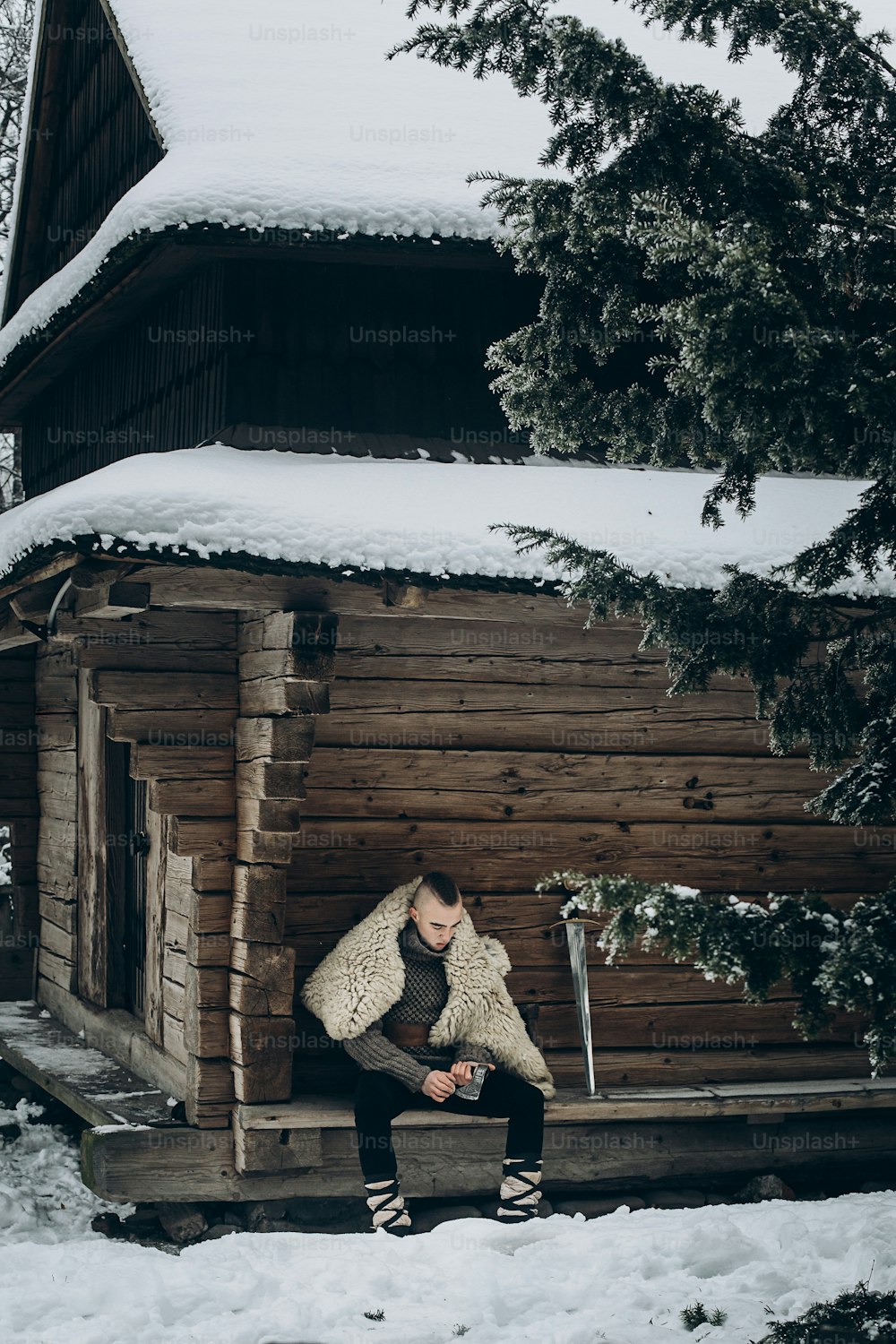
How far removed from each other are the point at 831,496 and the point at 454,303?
204cm

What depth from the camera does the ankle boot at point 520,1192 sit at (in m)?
6.32

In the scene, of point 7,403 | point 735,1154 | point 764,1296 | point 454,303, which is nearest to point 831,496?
point 454,303

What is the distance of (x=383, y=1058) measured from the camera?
20.9 ft

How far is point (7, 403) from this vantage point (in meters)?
11.9

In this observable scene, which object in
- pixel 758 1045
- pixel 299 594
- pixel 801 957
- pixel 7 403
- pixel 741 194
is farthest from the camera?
pixel 7 403

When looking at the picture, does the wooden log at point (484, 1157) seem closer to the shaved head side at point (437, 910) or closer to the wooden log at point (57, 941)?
the shaved head side at point (437, 910)

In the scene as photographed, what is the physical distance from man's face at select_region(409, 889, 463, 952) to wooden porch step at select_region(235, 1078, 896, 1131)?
0.74 metres

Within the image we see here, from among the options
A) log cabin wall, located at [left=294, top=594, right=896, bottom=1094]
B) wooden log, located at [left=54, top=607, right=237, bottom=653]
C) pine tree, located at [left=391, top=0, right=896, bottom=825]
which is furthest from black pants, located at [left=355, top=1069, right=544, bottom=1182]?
pine tree, located at [left=391, top=0, right=896, bottom=825]

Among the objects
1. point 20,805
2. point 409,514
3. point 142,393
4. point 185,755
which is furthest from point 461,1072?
point 20,805

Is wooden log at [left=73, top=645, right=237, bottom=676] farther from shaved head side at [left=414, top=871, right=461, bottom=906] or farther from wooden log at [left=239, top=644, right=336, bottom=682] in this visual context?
shaved head side at [left=414, top=871, right=461, bottom=906]

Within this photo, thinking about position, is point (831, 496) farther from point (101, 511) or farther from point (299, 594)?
point (101, 511)

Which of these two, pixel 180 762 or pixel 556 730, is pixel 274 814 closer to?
pixel 180 762

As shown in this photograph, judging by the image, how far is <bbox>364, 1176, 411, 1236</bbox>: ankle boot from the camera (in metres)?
6.20

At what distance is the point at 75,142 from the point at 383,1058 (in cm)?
701
